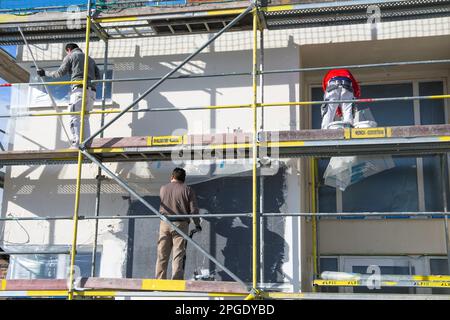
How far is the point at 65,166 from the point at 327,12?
4370mm

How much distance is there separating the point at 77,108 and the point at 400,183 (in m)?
4.80

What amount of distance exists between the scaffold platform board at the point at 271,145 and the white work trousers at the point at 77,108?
13.7 inches

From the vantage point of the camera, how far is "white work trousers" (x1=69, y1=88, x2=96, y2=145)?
8.95m

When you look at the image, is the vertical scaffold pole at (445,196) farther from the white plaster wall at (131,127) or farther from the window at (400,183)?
the white plaster wall at (131,127)

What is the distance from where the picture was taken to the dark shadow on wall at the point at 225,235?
352 inches

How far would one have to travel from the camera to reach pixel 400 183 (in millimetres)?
9766

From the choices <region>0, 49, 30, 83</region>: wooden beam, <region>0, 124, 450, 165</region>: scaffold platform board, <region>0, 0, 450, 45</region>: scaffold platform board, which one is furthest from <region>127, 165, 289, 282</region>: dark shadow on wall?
<region>0, 49, 30, 83</region>: wooden beam

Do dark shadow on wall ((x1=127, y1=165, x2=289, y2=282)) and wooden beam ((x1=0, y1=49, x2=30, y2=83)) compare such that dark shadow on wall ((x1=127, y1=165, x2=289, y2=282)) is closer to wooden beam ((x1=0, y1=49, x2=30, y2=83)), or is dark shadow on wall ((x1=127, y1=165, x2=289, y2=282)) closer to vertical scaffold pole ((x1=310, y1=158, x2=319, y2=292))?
vertical scaffold pole ((x1=310, y1=158, x2=319, y2=292))

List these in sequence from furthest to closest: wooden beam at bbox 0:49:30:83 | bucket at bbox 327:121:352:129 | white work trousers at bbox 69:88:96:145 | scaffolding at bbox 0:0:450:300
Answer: wooden beam at bbox 0:49:30:83 < white work trousers at bbox 69:88:96:145 < bucket at bbox 327:121:352:129 < scaffolding at bbox 0:0:450:300

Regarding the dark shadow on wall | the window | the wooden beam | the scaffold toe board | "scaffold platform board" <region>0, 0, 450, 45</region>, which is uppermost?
"scaffold platform board" <region>0, 0, 450, 45</region>

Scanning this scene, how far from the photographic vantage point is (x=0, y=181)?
10078 mm

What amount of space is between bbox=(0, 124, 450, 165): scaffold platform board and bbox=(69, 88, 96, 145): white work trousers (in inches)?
13.7

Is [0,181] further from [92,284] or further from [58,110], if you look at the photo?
[92,284]

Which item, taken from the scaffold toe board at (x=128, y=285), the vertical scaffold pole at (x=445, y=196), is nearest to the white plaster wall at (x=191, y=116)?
the vertical scaffold pole at (x=445, y=196)
